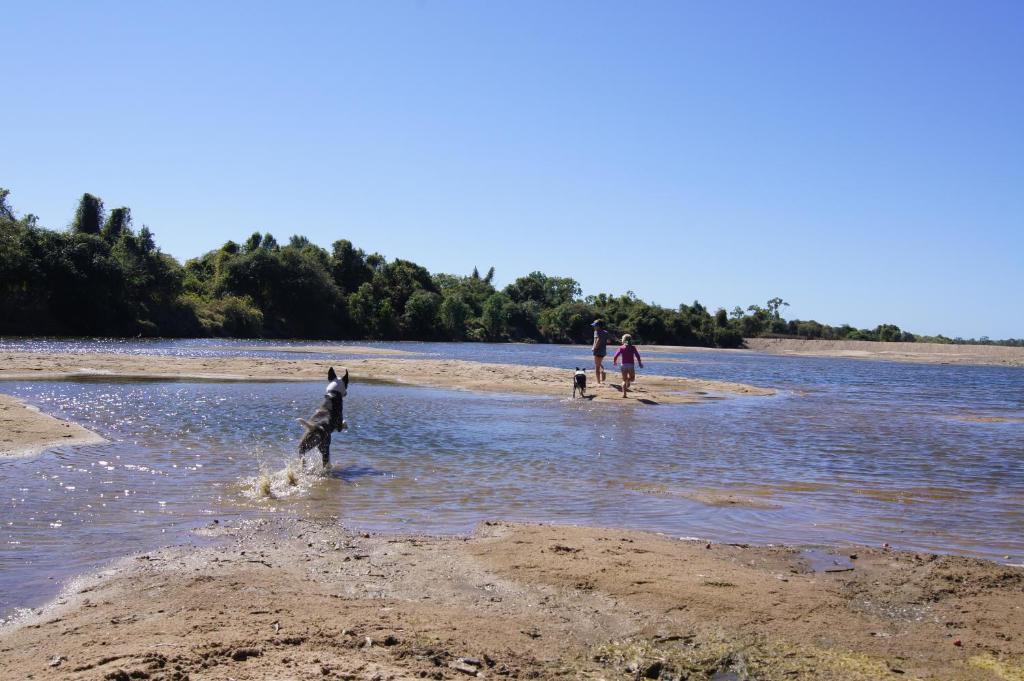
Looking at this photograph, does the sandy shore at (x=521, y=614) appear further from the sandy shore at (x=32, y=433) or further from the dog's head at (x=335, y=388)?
the sandy shore at (x=32, y=433)

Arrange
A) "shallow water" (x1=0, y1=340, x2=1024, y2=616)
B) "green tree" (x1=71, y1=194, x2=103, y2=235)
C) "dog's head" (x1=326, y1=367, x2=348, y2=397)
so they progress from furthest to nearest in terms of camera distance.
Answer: "green tree" (x1=71, y1=194, x2=103, y2=235)
"dog's head" (x1=326, y1=367, x2=348, y2=397)
"shallow water" (x1=0, y1=340, x2=1024, y2=616)

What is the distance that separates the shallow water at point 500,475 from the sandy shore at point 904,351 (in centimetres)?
6896

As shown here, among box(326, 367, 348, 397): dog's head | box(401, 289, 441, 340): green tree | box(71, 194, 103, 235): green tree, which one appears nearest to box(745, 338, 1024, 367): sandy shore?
box(401, 289, 441, 340): green tree

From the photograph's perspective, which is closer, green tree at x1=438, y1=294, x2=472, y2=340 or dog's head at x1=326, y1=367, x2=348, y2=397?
dog's head at x1=326, y1=367, x2=348, y2=397

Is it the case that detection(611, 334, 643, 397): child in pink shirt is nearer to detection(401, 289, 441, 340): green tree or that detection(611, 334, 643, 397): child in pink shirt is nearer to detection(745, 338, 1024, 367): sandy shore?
detection(745, 338, 1024, 367): sandy shore

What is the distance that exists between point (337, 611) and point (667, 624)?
226cm

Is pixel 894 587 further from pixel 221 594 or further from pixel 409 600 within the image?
pixel 221 594

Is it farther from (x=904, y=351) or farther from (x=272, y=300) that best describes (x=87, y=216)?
(x=904, y=351)

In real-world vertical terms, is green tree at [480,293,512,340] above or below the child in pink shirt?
above

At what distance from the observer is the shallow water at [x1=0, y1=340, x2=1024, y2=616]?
25.5ft

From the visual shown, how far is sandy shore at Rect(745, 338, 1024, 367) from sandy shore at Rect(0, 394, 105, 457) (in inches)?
3145

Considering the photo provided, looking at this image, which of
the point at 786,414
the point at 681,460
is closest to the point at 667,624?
the point at 681,460

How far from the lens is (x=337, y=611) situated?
5.07 metres

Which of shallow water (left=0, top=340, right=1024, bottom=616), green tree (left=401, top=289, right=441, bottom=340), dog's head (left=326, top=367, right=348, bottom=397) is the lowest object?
shallow water (left=0, top=340, right=1024, bottom=616)
